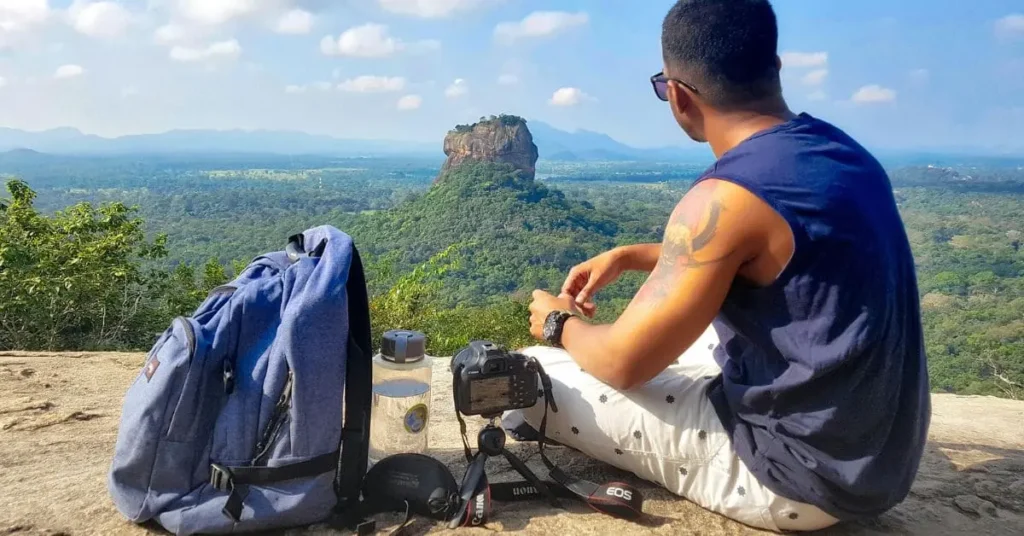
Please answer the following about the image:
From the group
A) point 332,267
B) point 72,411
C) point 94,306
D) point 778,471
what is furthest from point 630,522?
point 94,306

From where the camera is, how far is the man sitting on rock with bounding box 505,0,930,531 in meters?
1.70

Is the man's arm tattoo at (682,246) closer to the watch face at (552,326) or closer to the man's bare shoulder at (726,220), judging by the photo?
the man's bare shoulder at (726,220)

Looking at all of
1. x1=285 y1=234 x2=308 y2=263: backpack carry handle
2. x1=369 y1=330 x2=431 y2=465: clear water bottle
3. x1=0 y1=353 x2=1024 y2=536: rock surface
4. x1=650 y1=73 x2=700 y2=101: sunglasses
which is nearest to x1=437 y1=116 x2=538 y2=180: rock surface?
x1=0 y1=353 x2=1024 y2=536: rock surface

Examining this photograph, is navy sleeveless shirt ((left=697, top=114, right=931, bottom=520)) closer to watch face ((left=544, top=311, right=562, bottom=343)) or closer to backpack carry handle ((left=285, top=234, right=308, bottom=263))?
watch face ((left=544, top=311, right=562, bottom=343))

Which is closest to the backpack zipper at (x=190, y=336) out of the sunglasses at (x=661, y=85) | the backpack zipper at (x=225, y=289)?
the backpack zipper at (x=225, y=289)

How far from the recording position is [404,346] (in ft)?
7.51

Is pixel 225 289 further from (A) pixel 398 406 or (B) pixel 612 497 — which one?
(B) pixel 612 497

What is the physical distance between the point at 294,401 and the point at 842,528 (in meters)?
1.72

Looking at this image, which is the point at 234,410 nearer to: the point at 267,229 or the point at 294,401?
the point at 294,401

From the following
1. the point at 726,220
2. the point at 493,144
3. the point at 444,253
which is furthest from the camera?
the point at 493,144

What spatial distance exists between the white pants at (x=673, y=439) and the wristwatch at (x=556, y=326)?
0.20 m

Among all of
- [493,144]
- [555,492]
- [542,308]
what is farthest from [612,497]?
[493,144]

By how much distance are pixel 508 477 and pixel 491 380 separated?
50cm

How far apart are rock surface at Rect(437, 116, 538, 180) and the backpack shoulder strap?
4889cm
